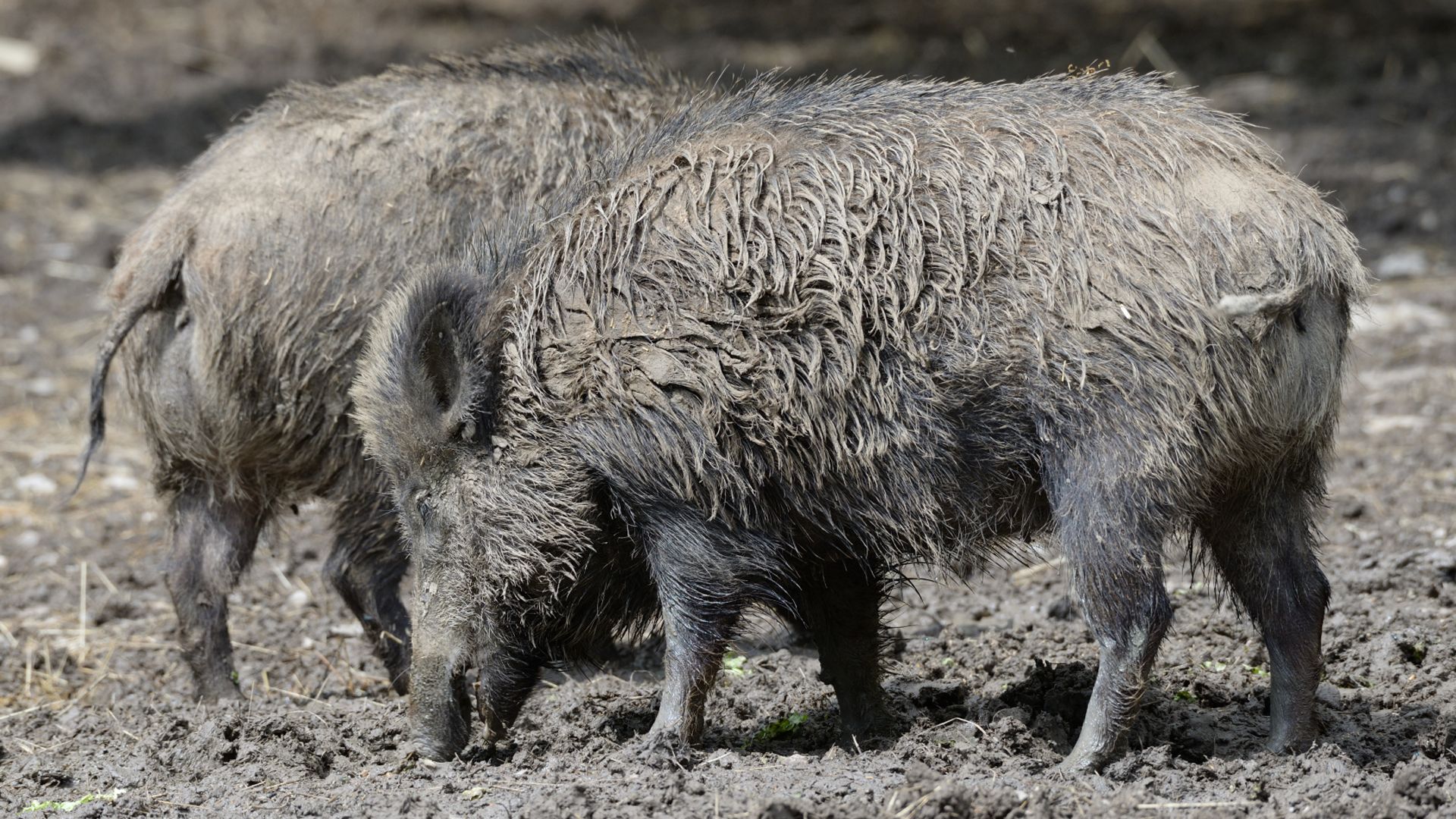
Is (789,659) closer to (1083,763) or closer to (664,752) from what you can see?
(664,752)

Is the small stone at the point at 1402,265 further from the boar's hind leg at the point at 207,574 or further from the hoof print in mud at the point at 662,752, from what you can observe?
the boar's hind leg at the point at 207,574

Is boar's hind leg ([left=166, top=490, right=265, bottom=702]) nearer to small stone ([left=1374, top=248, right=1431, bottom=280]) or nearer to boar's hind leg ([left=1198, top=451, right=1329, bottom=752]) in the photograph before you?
boar's hind leg ([left=1198, top=451, right=1329, bottom=752])

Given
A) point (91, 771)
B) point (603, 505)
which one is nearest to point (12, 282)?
point (91, 771)

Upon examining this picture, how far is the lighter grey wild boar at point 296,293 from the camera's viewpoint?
16.6 ft

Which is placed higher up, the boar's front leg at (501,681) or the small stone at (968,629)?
the small stone at (968,629)

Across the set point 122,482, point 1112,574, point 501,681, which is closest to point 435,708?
point 501,681

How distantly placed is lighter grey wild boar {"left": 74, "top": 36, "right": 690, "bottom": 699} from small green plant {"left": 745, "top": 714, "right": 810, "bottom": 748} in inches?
55.6

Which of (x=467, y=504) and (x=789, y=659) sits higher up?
(x=467, y=504)

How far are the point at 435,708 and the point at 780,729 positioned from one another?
102cm

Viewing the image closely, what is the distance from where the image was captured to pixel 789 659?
5.32 m

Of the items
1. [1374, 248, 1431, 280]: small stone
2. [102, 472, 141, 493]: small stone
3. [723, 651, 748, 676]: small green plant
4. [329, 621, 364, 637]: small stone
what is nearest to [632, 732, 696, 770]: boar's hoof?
[723, 651, 748, 676]: small green plant

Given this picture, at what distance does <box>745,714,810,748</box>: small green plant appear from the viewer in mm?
4602

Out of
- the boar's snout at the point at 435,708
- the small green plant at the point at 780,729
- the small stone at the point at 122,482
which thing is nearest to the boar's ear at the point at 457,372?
the boar's snout at the point at 435,708

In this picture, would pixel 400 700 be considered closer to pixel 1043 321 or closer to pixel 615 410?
pixel 615 410
